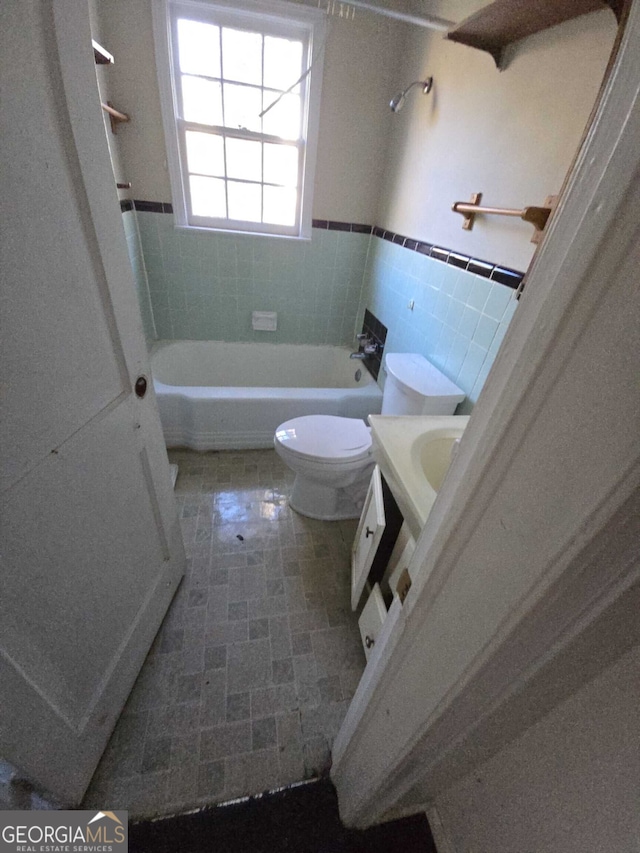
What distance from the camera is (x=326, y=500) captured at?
5.63ft

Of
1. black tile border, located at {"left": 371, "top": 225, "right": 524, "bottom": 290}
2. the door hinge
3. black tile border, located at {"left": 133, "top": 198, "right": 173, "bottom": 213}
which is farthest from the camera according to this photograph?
black tile border, located at {"left": 133, "top": 198, "right": 173, "bottom": 213}

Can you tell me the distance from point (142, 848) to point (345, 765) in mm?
537

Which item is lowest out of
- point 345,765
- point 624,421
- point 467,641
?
point 345,765

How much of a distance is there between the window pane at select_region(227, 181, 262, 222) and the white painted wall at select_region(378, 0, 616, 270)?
1.01 m

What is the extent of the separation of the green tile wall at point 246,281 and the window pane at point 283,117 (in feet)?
1.91

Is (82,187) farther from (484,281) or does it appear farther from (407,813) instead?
(407,813)

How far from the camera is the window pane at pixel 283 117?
209 centimetres

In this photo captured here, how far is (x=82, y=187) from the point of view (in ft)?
2.12

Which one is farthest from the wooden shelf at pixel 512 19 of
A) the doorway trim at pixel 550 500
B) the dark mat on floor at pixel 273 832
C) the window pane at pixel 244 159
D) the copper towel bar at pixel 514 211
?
the dark mat on floor at pixel 273 832

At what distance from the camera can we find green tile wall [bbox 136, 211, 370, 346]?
2.34 metres

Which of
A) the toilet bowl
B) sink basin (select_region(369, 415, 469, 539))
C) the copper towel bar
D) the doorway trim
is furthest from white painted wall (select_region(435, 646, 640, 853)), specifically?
the copper towel bar

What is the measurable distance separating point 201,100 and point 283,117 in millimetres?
494

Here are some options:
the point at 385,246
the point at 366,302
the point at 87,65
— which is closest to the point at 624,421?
the point at 87,65

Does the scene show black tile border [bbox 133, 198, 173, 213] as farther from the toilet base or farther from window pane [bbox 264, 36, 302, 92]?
the toilet base
